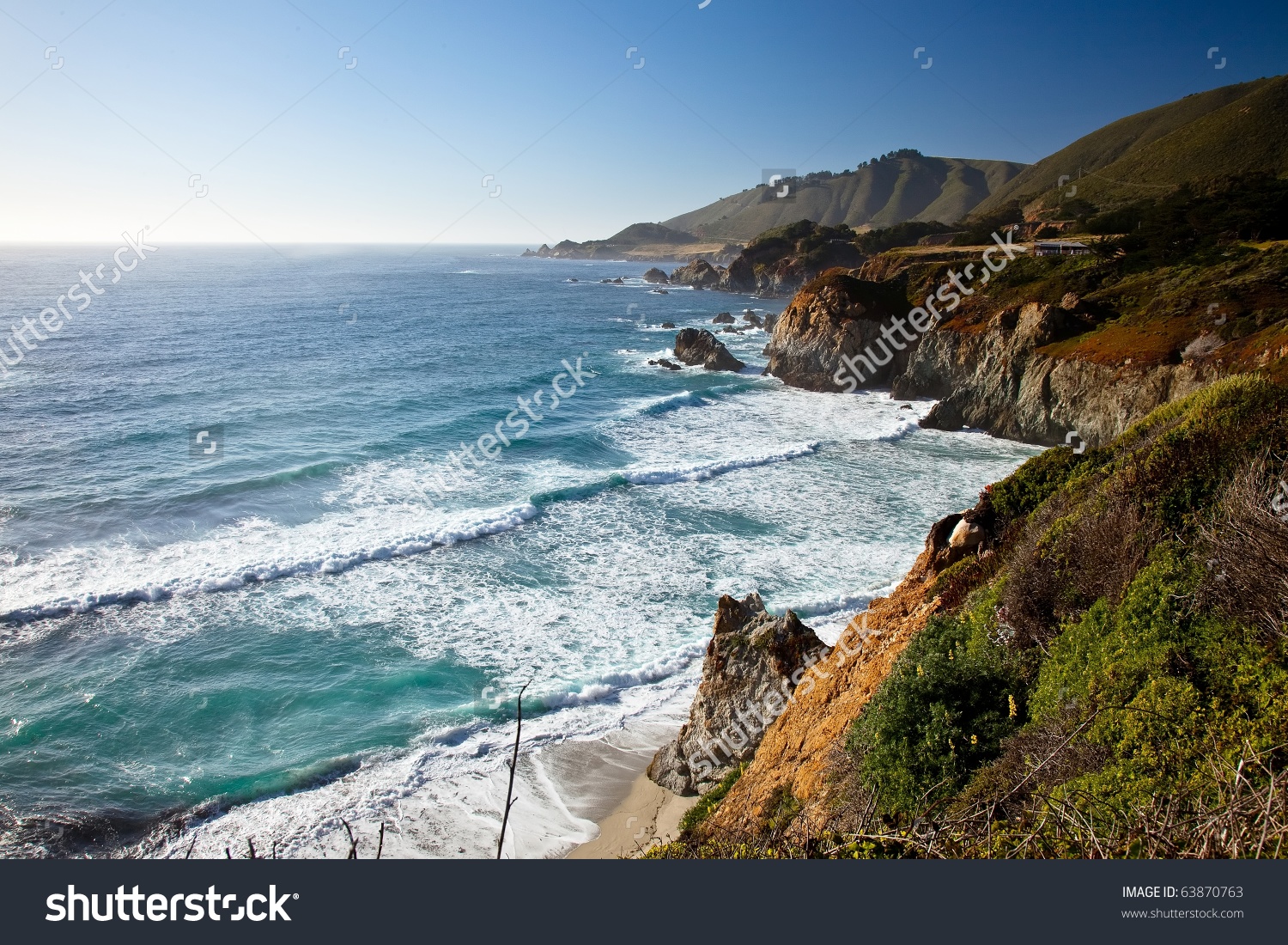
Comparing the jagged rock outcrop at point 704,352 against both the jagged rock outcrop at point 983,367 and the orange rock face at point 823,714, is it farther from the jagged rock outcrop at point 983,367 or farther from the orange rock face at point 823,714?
the orange rock face at point 823,714

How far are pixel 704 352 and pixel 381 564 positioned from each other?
36.9m

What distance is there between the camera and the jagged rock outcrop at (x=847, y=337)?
148ft

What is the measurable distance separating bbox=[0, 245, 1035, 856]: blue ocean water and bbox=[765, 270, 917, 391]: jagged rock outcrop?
3.21 meters

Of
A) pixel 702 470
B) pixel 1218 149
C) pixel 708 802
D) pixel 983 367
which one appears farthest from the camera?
pixel 1218 149

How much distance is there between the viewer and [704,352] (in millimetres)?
53562

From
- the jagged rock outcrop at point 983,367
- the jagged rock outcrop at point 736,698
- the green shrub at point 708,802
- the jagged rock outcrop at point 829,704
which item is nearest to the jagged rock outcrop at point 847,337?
the jagged rock outcrop at point 983,367

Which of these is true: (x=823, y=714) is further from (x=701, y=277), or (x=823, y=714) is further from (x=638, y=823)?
(x=701, y=277)

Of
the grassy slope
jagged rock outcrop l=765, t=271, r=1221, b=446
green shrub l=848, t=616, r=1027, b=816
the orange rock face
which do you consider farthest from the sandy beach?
the grassy slope

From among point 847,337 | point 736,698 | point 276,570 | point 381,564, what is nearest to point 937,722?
point 736,698

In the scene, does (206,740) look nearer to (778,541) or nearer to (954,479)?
(778,541)

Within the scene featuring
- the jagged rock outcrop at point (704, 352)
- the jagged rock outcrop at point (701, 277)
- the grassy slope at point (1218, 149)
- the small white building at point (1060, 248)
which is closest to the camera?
the small white building at point (1060, 248)

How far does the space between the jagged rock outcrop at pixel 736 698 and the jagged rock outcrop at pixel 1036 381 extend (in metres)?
24.4

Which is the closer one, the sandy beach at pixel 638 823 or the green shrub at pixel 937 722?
the green shrub at pixel 937 722

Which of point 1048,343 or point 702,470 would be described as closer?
point 702,470
